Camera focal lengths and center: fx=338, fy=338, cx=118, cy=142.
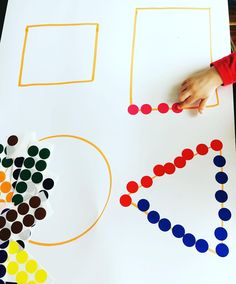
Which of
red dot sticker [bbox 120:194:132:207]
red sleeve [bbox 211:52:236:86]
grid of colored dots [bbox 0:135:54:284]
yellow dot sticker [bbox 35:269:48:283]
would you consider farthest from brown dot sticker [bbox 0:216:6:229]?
red sleeve [bbox 211:52:236:86]

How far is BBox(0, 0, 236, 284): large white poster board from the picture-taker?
21.4 inches

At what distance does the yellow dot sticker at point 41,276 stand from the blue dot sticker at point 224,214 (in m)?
0.30

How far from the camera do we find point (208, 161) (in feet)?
1.91

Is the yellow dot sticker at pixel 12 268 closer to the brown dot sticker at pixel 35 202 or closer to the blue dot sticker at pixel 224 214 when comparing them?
the brown dot sticker at pixel 35 202

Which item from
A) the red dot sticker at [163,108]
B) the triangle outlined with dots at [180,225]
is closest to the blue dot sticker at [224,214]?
the triangle outlined with dots at [180,225]

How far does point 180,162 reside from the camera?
0.59m

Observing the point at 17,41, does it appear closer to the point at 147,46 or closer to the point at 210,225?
the point at 147,46

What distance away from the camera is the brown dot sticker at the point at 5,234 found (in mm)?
579

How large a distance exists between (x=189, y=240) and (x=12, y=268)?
0.30 m

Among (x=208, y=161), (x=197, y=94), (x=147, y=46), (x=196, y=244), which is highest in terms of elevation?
(x=147, y=46)

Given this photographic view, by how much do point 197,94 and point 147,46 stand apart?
0.15 meters

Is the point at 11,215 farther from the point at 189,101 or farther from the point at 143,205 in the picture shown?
the point at 189,101

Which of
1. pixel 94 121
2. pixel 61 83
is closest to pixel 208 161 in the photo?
pixel 94 121

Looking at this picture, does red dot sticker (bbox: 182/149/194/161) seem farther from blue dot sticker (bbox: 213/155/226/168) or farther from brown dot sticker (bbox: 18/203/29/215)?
brown dot sticker (bbox: 18/203/29/215)
